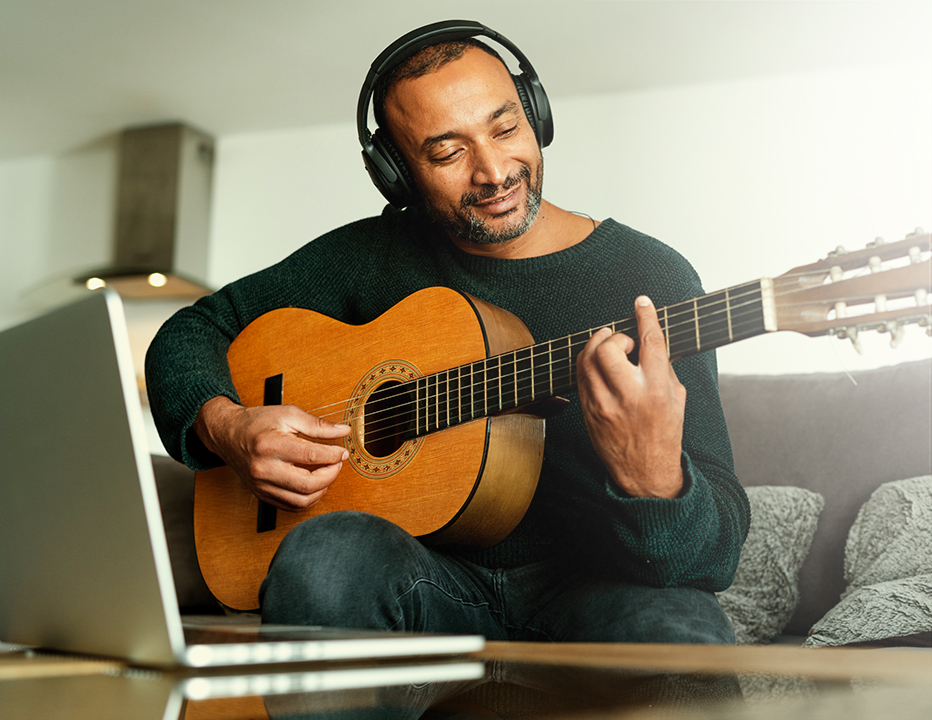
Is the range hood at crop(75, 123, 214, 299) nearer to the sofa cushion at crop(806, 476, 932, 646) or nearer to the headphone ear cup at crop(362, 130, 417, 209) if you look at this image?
the headphone ear cup at crop(362, 130, 417, 209)

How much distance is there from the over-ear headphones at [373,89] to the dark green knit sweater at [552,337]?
0.06 meters

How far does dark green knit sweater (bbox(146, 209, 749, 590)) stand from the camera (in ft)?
3.16

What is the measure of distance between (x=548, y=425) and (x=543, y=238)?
1.11 feet

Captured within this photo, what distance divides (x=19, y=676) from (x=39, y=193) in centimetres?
243

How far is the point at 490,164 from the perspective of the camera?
1274 millimetres

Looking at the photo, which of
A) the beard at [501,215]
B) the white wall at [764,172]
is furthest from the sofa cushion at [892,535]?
the beard at [501,215]

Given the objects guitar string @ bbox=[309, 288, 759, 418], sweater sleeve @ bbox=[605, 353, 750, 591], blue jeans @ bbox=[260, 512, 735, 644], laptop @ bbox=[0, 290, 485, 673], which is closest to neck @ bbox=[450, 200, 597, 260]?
guitar string @ bbox=[309, 288, 759, 418]

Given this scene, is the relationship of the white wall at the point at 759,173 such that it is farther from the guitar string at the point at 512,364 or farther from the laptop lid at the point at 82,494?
the laptop lid at the point at 82,494

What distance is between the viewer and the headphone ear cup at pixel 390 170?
1382 mm

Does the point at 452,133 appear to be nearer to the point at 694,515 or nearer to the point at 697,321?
the point at 697,321

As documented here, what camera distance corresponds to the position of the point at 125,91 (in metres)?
2.09

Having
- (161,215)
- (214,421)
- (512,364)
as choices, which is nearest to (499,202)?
(512,364)

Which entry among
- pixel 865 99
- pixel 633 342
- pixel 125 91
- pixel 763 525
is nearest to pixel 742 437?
pixel 763 525

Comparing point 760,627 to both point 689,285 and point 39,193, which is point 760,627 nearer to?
point 689,285
